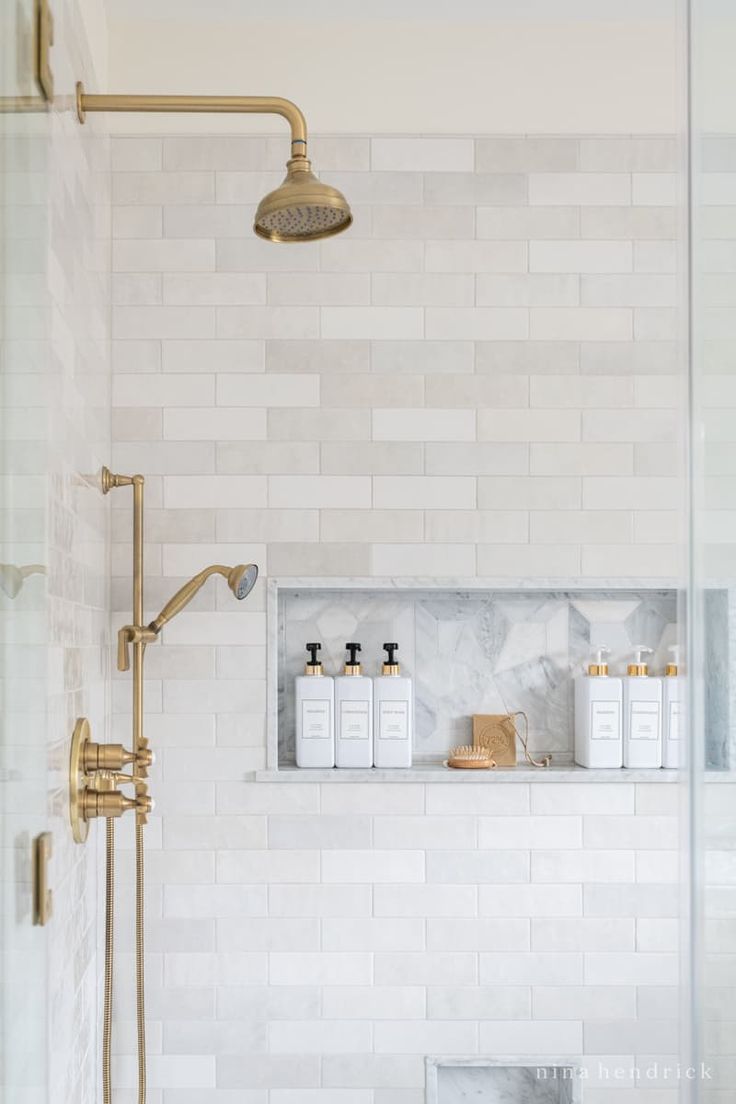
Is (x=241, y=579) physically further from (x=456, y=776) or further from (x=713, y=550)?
(x=713, y=550)

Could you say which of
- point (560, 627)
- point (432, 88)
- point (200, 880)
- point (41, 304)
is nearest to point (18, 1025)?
point (41, 304)

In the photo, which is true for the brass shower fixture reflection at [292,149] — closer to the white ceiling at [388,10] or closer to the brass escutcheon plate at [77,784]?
the white ceiling at [388,10]

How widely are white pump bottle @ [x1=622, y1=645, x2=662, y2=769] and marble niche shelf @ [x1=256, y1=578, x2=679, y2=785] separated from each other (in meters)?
0.10

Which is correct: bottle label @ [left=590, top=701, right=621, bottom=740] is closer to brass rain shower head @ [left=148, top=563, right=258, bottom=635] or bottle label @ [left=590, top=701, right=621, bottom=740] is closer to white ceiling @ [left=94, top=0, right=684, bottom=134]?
brass rain shower head @ [left=148, top=563, right=258, bottom=635]

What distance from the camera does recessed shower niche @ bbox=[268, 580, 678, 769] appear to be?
2.25 m

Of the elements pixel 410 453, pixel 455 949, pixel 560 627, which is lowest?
pixel 455 949

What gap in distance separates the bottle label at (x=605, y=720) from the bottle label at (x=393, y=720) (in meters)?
0.37

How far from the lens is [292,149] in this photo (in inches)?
61.9

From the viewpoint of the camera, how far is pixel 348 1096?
2125 millimetres

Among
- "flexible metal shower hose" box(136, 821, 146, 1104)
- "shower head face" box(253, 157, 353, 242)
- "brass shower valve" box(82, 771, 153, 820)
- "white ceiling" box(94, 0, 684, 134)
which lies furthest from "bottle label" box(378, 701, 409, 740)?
"white ceiling" box(94, 0, 684, 134)

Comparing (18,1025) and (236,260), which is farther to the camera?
(236,260)

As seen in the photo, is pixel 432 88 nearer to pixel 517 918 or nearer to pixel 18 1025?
pixel 517 918

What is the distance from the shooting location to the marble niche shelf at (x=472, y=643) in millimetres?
2246

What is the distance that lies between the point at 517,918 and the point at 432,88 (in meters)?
1.70
